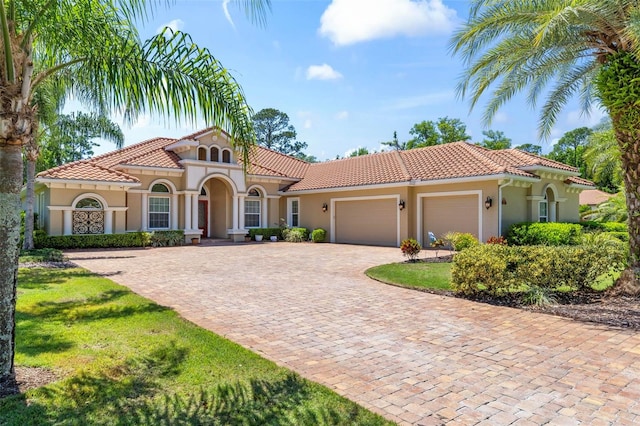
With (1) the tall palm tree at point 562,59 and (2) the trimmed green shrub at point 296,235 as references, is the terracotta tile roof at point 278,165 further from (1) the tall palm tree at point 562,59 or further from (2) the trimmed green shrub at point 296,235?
(1) the tall palm tree at point 562,59

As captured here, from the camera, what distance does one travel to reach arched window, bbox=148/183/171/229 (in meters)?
24.0

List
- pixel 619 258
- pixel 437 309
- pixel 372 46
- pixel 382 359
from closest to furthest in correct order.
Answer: pixel 382 359 < pixel 437 309 < pixel 619 258 < pixel 372 46

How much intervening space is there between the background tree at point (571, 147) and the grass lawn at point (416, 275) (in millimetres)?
52391

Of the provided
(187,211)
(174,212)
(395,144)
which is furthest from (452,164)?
(395,144)

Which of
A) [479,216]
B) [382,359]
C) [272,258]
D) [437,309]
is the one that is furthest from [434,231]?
[382,359]

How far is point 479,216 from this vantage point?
1964 centimetres

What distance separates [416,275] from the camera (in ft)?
40.3

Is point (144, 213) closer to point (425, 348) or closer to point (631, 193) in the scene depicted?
point (425, 348)

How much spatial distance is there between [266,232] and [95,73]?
73.7 ft

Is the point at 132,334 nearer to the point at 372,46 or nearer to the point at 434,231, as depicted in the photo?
the point at 372,46

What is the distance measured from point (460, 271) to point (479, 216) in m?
11.0

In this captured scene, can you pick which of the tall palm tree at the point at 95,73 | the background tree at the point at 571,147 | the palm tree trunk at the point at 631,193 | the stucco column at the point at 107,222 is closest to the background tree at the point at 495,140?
the background tree at the point at 571,147

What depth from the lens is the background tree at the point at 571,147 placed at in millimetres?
56938

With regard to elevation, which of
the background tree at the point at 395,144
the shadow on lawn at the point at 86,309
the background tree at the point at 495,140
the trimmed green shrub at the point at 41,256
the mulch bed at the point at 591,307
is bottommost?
the mulch bed at the point at 591,307
